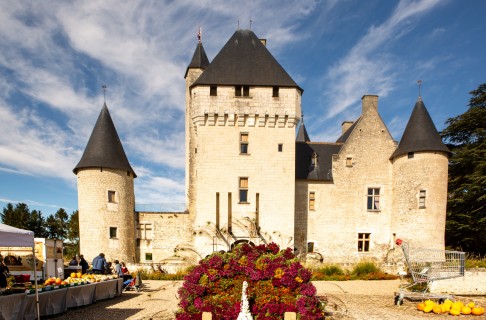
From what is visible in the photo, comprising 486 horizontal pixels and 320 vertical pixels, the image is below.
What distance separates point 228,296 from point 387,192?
1749 centimetres

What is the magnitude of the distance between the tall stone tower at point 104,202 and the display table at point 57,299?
7730mm

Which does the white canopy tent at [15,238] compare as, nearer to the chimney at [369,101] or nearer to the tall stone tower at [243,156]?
the tall stone tower at [243,156]

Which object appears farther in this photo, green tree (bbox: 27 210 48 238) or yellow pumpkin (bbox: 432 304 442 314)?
green tree (bbox: 27 210 48 238)

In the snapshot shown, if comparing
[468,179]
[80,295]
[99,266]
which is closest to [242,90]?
[99,266]

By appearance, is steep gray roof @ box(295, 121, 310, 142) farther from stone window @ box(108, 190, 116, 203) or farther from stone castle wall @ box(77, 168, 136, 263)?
stone window @ box(108, 190, 116, 203)

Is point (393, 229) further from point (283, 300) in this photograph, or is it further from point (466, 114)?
point (283, 300)

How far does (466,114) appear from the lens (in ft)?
76.9

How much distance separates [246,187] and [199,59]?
29.2 ft

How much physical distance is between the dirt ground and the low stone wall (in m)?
0.28

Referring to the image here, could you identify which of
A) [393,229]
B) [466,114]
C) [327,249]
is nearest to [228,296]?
[327,249]

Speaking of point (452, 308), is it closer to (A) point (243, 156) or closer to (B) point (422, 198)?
(B) point (422, 198)

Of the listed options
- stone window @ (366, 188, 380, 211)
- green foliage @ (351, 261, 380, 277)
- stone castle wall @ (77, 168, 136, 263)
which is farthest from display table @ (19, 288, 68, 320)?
stone window @ (366, 188, 380, 211)

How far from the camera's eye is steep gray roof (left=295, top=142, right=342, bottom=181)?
2080cm

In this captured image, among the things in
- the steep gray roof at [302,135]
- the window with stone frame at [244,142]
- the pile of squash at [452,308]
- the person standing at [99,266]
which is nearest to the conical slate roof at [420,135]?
the window with stone frame at [244,142]
